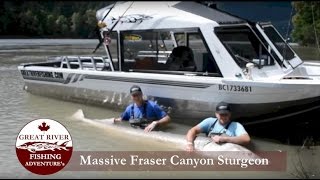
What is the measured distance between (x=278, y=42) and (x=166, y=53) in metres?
2.33

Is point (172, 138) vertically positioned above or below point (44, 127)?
below

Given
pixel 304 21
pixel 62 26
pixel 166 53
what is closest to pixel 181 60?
pixel 166 53

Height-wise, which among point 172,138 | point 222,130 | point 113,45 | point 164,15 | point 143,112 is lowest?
point 172,138

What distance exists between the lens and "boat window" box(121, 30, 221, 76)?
31.1 feet

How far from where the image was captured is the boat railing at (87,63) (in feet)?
38.8

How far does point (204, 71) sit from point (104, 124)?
2.15m

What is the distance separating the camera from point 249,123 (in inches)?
351

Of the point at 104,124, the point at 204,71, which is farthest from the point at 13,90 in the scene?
the point at 204,71

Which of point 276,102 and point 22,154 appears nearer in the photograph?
point 22,154

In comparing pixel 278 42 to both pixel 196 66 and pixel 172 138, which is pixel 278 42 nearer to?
pixel 196 66

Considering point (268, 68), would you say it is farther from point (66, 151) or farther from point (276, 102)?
point (66, 151)

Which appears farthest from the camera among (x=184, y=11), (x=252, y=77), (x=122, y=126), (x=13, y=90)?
(x=13, y=90)

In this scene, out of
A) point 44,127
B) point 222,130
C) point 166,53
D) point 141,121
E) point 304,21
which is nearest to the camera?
point 44,127

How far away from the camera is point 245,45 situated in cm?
930
